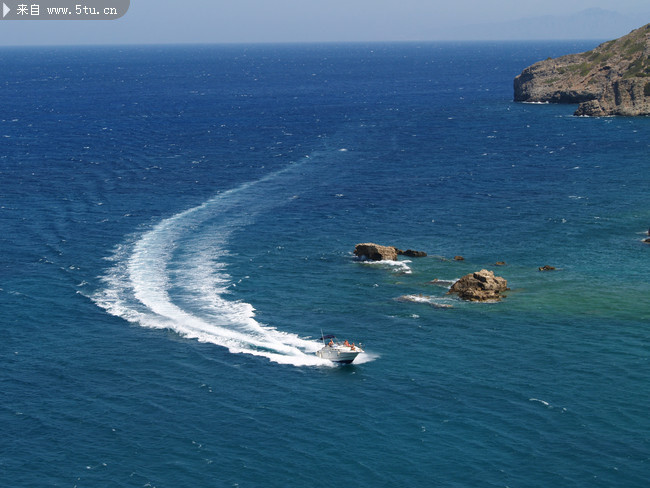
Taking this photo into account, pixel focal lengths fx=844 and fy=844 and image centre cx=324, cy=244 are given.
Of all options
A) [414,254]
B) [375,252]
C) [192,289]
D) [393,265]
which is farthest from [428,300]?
[192,289]

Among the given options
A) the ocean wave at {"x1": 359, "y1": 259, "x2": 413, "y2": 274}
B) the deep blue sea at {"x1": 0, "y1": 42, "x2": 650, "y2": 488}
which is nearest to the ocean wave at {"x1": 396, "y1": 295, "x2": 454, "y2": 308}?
the deep blue sea at {"x1": 0, "y1": 42, "x2": 650, "y2": 488}

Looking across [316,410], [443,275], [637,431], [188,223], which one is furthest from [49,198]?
[637,431]

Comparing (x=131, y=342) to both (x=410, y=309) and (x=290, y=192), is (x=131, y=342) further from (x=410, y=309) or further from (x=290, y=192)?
(x=290, y=192)

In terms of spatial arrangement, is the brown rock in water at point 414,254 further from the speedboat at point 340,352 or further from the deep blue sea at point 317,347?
the speedboat at point 340,352

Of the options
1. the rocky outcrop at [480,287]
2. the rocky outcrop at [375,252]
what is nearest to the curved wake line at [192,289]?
the rocky outcrop at [375,252]

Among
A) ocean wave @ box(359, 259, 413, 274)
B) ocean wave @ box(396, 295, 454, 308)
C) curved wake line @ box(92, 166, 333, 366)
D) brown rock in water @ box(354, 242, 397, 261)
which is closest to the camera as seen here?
curved wake line @ box(92, 166, 333, 366)

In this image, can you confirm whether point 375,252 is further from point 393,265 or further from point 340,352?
point 340,352

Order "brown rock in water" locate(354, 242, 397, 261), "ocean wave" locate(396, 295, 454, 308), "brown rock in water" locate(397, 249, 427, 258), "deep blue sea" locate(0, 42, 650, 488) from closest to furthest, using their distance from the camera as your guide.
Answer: "deep blue sea" locate(0, 42, 650, 488)
"ocean wave" locate(396, 295, 454, 308)
"brown rock in water" locate(354, 242, 397, 261)
"brown rock in water" locate(397, 249, 427, 258)

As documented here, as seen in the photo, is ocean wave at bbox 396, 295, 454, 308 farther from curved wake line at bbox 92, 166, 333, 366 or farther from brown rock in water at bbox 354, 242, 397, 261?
curved wake line at bbox 92, 166, 333, 366
